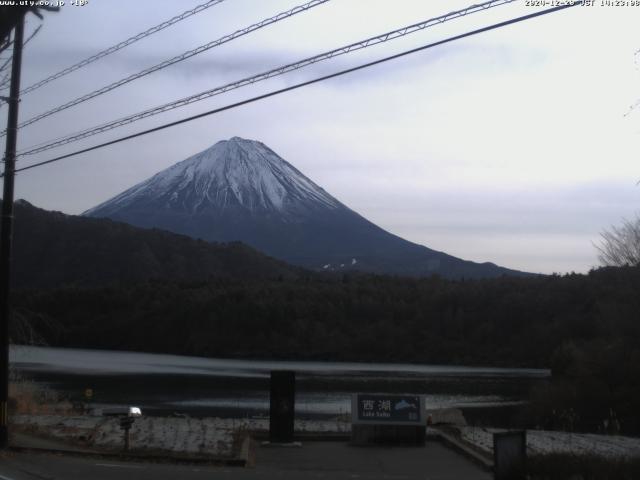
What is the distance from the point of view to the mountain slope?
139125 millimetres

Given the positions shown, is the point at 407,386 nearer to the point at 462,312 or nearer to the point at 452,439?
the point at 452,439

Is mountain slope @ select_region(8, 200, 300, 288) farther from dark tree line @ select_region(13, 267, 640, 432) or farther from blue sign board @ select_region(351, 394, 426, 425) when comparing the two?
blue sign board @ select_region(351, 394, 426, 425)

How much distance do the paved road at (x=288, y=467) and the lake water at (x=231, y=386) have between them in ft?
45.4

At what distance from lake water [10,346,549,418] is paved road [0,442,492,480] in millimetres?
→ 13841

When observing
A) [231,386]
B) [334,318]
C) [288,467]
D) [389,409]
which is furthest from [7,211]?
[334,318]

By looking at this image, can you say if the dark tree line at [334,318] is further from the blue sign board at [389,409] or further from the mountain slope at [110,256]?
the blue sign board at [389,409]

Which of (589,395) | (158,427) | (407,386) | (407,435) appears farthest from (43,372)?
(407,435)

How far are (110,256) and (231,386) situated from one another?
98.2 meters

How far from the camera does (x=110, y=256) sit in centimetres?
14412

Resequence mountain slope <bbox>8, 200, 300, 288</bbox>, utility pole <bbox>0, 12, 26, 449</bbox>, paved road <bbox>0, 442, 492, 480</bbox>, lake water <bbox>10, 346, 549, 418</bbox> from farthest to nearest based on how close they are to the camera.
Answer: mountain slope <bbox>8, 200, 300, 288</bbox>
lake water <bbox>10, 346, 549, 418</bbox>
utility pole <bbox>0, 12, 26, 449</bbox>
paved road <bbox>0, 442, 492, 480</bbox>

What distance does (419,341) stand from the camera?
95.2 meters

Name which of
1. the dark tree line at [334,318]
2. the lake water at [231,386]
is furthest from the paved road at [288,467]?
the dark tree line at [334,318]

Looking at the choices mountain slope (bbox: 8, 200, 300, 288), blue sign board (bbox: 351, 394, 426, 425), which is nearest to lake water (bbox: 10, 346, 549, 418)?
blue sign board (bbox: 351, 394, 426, 425)

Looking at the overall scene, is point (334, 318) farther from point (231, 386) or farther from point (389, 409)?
point (389, 409)
